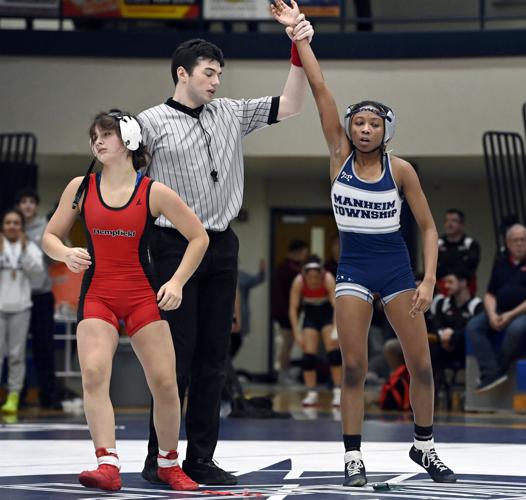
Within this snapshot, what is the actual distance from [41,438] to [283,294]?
857 cm

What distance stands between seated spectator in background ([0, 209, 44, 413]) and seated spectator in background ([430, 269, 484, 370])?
12.0 ft

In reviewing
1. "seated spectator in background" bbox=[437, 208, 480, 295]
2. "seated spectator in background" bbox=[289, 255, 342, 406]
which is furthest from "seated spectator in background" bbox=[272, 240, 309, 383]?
"seated spectator in background" bbox=[437, 208, 480, 295]

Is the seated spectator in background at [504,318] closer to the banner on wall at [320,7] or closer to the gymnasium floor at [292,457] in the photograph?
the gymnasium floor at [292,457]

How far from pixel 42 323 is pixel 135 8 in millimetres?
3964

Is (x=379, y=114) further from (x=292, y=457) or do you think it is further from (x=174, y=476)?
(x=292, y=457)

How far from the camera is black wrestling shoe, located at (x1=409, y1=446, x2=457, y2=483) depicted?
5762 mm

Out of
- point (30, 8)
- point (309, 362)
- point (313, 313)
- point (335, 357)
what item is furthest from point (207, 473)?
point (30, 8)

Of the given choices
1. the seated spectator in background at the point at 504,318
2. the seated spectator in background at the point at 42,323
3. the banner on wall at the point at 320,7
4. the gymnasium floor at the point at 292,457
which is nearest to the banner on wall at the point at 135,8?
the banner on wall at the point at 320,7

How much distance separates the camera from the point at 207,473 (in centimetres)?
582

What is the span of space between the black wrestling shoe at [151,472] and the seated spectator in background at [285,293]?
11.0 metres

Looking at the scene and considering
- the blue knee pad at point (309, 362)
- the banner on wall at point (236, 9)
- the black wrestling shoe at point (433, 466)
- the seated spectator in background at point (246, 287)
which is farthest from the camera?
the seated spectator in background at point (246, 287)

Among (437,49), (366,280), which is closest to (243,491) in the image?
(366,280)

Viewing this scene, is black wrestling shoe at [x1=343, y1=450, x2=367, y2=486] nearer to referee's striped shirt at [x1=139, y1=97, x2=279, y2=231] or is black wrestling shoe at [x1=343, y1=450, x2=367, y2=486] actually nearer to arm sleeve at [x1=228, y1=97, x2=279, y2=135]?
referee's striped shirt at [x1=139, y1=97, x2=279, y2=231]

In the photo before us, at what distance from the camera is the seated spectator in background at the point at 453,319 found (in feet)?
40.3
